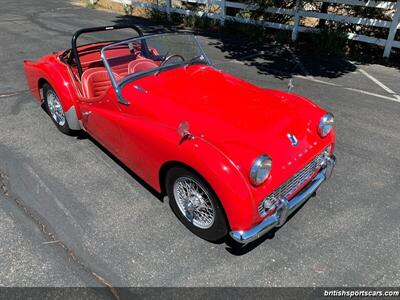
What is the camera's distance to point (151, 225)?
3.63m

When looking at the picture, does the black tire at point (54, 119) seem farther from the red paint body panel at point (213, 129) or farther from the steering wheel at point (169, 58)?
the steering wheel at point (169, 58)

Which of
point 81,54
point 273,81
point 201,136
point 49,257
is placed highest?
point 81,54

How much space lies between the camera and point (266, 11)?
436 inches

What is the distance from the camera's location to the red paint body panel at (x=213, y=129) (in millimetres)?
2912

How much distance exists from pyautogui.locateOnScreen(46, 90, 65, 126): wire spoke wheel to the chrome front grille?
344cm

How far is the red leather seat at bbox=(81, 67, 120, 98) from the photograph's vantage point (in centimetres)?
457

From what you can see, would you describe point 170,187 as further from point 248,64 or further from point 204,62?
point 248,64

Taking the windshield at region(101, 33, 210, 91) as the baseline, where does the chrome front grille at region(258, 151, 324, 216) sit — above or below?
below

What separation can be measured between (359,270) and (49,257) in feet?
9.33

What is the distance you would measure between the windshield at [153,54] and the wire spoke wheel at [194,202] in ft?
5.13

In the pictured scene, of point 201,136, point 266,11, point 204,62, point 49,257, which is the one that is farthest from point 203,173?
point 266,11

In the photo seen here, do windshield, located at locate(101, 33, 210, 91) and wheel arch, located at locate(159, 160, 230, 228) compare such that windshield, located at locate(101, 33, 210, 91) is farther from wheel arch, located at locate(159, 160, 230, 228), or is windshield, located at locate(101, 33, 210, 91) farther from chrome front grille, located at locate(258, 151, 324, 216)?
chrome front grille, located at locate(258, 151, 324, 216)

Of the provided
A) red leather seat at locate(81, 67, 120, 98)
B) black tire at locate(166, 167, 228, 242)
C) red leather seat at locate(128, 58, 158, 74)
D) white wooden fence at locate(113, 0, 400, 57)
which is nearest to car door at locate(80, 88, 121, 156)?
red leather seat at locate(81, 67, 120, 98)

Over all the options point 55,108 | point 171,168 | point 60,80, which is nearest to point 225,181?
point 171,168
